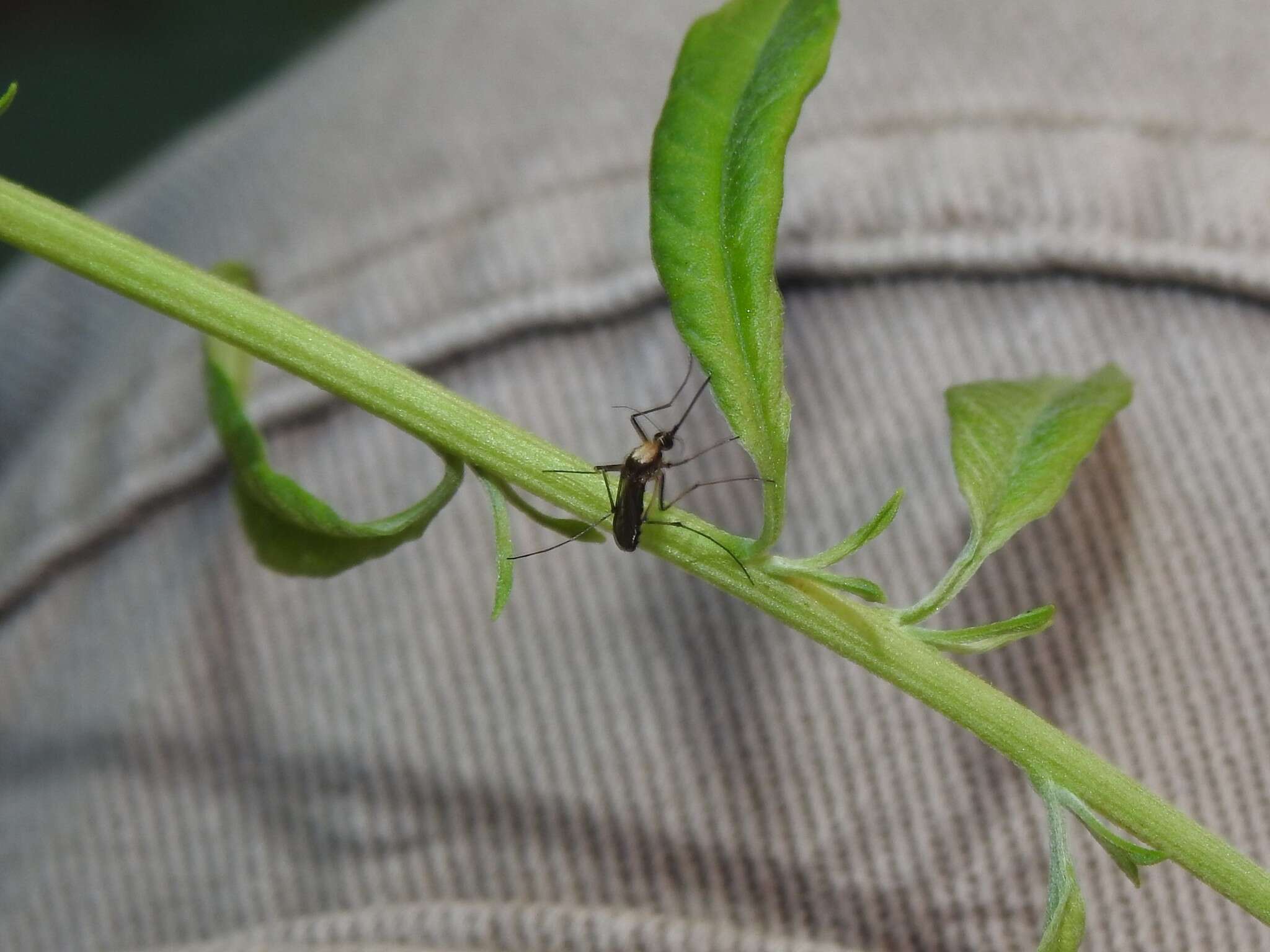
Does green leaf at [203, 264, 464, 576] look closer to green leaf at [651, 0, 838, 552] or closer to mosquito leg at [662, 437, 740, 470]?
green leaf at [651, 0, 838, 552]

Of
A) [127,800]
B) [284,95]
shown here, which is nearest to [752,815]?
[127,800]

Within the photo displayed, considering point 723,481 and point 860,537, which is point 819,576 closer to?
point 860,537

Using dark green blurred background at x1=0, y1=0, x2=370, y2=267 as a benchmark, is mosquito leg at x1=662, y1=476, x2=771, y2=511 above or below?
below

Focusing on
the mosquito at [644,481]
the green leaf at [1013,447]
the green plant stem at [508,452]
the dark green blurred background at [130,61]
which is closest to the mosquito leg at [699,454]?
the mosquito at [644,481]

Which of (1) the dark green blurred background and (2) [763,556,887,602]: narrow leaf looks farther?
(1) the dark green blurred background

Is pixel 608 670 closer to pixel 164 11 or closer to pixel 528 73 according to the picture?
pixel 528 73

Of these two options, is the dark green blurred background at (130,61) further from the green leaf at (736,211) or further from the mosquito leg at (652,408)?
the green leaf at (736,211)

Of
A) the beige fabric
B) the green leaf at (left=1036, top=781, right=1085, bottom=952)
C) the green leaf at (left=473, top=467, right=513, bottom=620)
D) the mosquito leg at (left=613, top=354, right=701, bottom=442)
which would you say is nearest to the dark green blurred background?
the beige fabric
